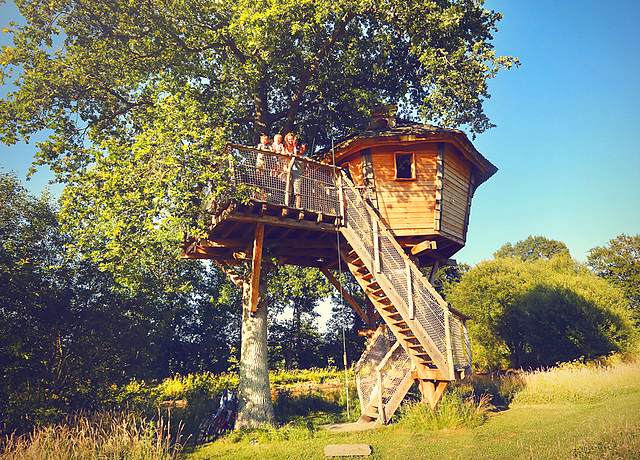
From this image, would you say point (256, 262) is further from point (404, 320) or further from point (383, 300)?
point (404, 320)

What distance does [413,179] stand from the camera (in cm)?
1497

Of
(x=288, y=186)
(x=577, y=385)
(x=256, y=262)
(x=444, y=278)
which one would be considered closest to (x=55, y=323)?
(x=256, y=262)

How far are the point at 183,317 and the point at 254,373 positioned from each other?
22062mm

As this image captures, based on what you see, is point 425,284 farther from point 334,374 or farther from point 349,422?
point 334,374

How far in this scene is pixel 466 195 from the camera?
1677cm

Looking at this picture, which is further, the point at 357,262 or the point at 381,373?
the point at 381,373

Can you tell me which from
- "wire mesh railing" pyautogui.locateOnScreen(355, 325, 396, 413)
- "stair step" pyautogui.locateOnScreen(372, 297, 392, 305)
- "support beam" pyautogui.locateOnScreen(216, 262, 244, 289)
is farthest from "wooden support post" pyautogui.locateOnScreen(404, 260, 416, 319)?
"support beam" pyautogui.locateOnScreen(216, 262, 244, 289)

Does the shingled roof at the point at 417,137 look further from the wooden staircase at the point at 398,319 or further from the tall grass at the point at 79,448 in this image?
the tall grass at the point at 79,448

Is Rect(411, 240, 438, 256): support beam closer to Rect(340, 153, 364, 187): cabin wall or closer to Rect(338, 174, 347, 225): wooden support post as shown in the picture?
Rect(340, 153, 364, 187): cabin wall

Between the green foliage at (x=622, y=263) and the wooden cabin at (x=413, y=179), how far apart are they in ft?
122

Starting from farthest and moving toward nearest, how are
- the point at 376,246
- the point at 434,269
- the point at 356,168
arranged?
the point at 434,269 < the point at 356,168 < the point at 376,246

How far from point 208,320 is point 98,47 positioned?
24.5 metres

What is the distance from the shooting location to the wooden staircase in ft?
39.7

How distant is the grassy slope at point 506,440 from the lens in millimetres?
8883
